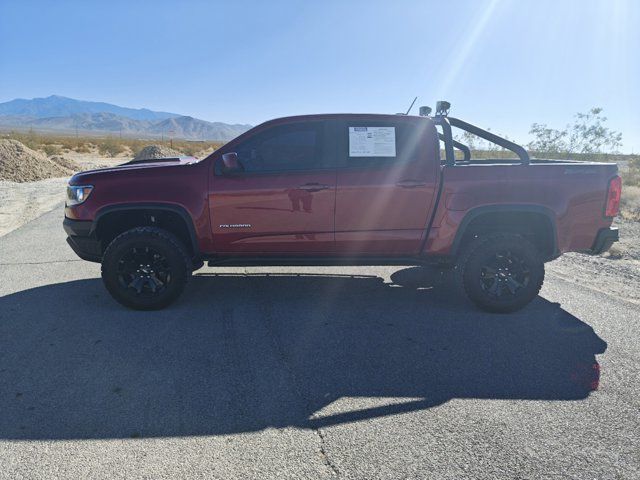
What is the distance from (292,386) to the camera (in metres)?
3.10

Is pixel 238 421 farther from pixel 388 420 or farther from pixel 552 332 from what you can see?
pixel 552 332

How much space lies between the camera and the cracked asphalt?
239cm

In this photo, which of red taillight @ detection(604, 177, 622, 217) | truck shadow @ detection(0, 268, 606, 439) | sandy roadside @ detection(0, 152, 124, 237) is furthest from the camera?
sandy roadside @ detection(0, 152, 124, 237)

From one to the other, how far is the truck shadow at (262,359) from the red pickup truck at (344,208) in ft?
1.64

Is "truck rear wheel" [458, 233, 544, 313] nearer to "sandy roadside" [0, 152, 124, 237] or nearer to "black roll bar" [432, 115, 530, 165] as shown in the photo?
"black roll bar" [432, 115, 530, 165]

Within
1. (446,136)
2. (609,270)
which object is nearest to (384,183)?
(446,136)

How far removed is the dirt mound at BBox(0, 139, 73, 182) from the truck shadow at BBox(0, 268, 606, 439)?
14352mm

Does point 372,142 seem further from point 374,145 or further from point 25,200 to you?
point 25,200

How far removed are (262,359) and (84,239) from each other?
241 cm

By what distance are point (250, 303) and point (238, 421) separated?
81.9 inches

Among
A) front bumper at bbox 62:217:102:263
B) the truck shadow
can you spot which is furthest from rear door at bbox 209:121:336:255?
front bumper at bbox 62:217:102:263

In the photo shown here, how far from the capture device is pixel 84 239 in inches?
176

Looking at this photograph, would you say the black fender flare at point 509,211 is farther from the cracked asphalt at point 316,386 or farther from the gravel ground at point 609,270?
the gravel ground at point 609,270

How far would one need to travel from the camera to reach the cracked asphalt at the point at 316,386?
239 cm
